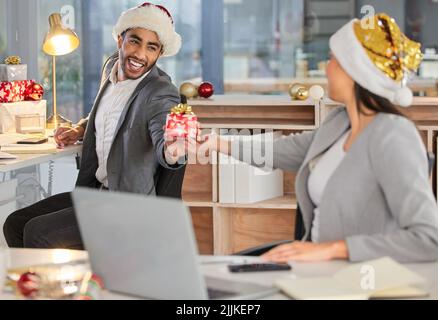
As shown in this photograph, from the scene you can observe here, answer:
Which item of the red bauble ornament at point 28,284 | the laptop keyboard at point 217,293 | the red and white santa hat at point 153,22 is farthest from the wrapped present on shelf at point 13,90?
the laptop keyboard at point 217,293

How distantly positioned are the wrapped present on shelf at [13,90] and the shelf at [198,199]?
1.01m

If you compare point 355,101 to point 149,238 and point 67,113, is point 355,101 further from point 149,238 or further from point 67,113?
point 67,113

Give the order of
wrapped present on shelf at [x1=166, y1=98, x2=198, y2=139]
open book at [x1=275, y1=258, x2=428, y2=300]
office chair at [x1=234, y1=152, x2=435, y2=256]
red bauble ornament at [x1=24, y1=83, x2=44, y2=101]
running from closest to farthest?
open book at [x1=275, y1=258, x2=428, y2=300]
office chair at [x1=234, y1=152, x2=435, y2=256]
wrapped present on shelf at [x1=166, y1=98, x2=198, y2=139]
red bauble ornament at [x1=24, y1=83, x2=44, y2=101]

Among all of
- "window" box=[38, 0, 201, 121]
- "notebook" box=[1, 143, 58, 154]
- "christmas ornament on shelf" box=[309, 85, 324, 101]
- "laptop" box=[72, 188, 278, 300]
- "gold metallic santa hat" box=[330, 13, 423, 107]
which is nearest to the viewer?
"laptop" box=[72, 188, 278, 300]

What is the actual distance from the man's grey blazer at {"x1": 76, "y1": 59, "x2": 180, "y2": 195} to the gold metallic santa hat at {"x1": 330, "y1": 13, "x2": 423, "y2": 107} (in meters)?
1.35

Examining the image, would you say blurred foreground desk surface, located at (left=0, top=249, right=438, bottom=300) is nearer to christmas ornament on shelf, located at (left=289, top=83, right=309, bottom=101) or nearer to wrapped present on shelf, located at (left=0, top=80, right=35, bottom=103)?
wrapped present on shelf, located at (left=0, top=80, right=35, bottom=103)

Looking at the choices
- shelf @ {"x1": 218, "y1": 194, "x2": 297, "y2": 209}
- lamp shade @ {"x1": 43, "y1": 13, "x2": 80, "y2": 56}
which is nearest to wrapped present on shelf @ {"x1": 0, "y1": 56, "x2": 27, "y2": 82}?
lamp shade @ {"x1": 43, "y1": 13, "x2": 80, "y2": 56}

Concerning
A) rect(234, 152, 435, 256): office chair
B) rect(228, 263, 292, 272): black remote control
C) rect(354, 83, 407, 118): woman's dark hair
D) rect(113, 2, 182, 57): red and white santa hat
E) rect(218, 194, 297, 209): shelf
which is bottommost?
rect(218, 194, 297, 209): shelf

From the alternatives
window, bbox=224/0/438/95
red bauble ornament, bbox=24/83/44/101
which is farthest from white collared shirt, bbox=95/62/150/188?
window, bbox=224/0/438/95

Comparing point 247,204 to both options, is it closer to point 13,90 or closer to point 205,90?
point 205,90

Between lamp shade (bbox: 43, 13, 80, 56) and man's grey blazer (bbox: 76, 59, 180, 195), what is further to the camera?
lamp shade (bbox: 43, 13, 80, 56)

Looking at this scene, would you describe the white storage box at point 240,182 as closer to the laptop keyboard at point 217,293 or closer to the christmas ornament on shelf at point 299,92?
the christmas ornament on shelf at point 299,92

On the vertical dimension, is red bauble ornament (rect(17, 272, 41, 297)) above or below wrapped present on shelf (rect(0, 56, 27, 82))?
below

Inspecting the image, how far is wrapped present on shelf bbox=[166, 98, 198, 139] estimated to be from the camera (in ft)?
10.0
